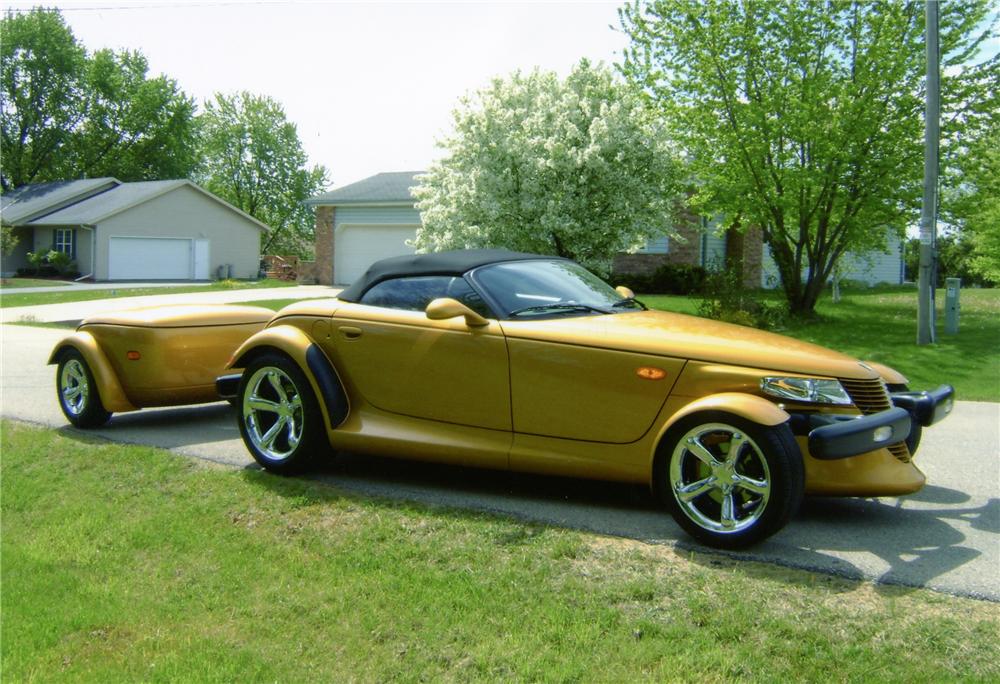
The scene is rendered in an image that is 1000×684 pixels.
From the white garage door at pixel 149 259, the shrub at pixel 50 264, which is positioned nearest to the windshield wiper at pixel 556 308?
the white garage door at pixel 149 259

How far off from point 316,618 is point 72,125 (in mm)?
71957

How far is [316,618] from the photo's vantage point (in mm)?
3816

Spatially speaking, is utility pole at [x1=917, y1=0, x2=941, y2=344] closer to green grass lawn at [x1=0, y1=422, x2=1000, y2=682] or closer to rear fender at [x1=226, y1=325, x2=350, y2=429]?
rear fender at [x1=226, y1=325, x2=350, y2=429]

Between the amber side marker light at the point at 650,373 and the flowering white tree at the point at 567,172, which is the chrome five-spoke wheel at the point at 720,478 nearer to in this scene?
the amber side marker light at the point at 650,373

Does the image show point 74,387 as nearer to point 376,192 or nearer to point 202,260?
point 376,192

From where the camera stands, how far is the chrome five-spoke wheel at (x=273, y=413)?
236 inches

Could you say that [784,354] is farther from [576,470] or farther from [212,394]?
[212,394]

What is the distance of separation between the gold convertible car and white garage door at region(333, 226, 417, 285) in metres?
31.8

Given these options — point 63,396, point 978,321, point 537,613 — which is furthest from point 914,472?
point 978,321

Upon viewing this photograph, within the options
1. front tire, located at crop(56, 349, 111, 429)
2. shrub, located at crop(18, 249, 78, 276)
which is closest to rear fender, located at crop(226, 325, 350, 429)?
front tire, located at crop(56, 349, 111, 429)

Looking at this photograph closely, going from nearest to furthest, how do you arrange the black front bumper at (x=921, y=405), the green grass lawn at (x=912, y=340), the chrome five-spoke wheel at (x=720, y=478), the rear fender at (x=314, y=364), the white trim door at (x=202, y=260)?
the chrome five-spoke wheel at (x=720, y=478) < the black front bumper at (x=921, y=405) < the rear fender at (x=314, y=364) < the green grass lawn at (x=912, y=340) < the white trim door at (x=202, y=260)

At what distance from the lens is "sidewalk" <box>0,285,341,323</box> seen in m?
23.5

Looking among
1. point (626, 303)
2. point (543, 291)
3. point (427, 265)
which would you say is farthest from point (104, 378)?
point (626, 303)

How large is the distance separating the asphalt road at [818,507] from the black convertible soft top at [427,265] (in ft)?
3.92
